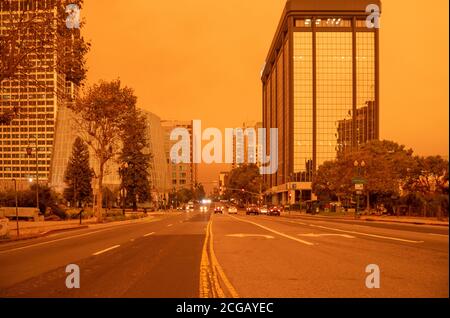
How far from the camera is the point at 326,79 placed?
12975cm

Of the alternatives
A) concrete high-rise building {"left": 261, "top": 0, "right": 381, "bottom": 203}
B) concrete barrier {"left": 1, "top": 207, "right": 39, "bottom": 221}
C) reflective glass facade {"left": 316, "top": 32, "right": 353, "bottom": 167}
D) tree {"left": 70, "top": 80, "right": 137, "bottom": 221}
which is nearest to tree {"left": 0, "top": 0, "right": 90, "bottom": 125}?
tree {"left": 70, "top": 80, "right": 137, "bottom": 221}

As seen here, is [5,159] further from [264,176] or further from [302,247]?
[264,176]

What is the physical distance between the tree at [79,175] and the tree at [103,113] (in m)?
54.0

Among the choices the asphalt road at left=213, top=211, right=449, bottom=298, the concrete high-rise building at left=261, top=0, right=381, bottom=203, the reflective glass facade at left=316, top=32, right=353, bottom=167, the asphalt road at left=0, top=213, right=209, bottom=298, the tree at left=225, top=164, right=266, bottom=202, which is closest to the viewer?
the asphalt road at left=213, top=211, right=449, bottom=298

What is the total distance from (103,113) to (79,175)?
5791 centimetres

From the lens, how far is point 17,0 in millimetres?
25266

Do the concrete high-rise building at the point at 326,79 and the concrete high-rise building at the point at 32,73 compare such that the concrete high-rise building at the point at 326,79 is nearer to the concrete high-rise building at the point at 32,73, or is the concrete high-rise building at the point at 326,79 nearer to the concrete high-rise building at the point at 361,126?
the concrete high-rise building at the point at 361,126

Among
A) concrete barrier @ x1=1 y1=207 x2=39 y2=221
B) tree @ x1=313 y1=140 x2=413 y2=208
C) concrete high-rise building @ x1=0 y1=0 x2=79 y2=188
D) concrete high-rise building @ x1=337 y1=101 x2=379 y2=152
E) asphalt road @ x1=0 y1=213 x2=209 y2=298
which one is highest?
concrete high-rise building @ x1=337 y1=101 x2=379 y2=152

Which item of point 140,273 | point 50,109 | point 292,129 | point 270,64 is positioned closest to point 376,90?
point 292,129

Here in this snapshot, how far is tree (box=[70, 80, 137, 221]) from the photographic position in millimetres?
50000

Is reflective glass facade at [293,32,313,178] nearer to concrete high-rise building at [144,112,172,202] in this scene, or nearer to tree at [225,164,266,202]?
tree at [225,164,266,202]

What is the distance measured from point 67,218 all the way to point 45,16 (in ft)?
123

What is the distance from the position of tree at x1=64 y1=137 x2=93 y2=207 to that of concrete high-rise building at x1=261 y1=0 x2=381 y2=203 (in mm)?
51266

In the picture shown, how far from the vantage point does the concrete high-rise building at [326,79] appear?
424 ft
